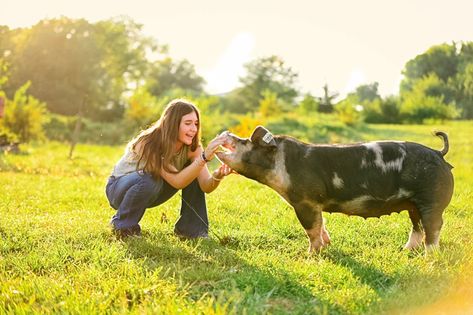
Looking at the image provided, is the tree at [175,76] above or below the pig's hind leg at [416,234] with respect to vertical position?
above

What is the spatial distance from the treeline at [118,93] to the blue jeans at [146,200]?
10951 millimetres

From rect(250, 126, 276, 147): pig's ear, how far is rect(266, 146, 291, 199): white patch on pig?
0.38ft

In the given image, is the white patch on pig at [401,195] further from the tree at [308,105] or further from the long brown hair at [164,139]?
the tree at [308,105]

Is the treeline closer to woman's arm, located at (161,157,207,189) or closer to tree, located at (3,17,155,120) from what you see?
tree, located at (3,17,155,120)

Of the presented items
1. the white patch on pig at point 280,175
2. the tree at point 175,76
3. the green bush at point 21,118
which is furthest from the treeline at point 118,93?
the white patch on pig at point 280,175

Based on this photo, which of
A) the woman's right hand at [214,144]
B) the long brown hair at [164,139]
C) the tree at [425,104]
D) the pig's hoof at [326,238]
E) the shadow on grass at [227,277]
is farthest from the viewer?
the tree at [425,104]

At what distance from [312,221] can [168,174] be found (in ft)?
4.63

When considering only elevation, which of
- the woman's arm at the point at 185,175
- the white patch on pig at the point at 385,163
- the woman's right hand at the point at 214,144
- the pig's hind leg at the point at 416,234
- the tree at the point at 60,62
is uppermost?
the tree at the point at 60,62

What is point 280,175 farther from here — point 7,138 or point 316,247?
point 7,138

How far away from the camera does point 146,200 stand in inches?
206

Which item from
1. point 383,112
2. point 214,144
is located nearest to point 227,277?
point 214,144

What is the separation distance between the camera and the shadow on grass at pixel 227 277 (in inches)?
134

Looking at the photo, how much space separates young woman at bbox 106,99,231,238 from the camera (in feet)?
17.0

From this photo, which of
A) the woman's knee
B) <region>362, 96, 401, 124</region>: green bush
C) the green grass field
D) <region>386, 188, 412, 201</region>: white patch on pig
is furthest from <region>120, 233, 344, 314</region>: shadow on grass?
<region>362, 96, 401, 124</region>: green bush
